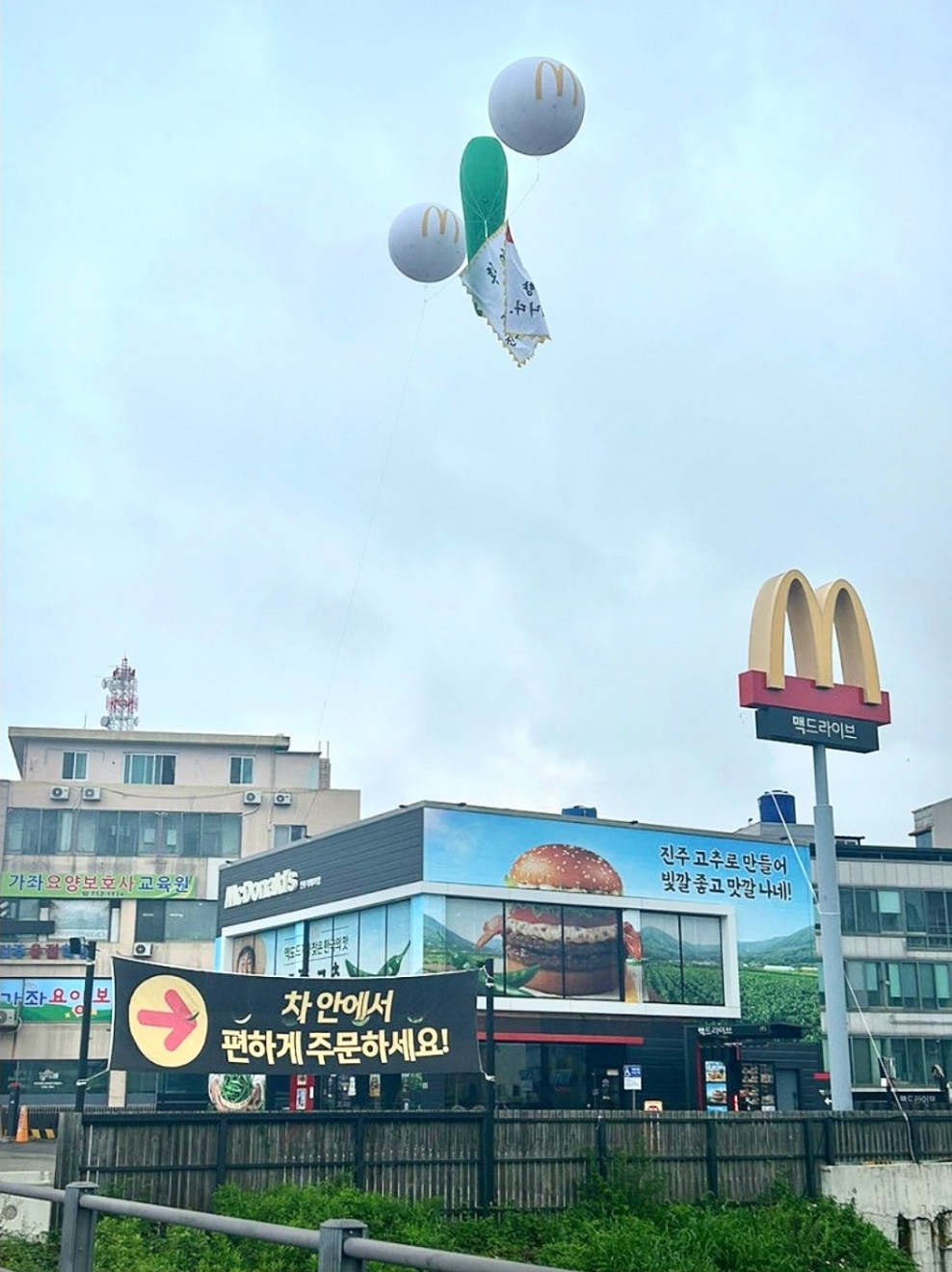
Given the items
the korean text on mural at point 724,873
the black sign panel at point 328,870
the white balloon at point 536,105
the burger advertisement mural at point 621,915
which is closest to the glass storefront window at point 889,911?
the burger advertisement mural at point 621,915

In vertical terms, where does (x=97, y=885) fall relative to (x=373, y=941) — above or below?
above

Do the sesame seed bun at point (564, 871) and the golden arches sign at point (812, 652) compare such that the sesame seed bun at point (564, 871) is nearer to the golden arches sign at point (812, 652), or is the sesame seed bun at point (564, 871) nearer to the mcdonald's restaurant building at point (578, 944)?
the mcdonald's restaurant building at point (578, 944)

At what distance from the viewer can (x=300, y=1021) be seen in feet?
75.0

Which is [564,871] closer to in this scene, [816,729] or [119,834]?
[816,729]

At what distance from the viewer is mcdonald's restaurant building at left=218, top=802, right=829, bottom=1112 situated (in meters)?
38.4

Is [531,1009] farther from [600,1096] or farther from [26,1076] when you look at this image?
[26,1076]

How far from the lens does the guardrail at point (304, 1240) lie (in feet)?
15.8

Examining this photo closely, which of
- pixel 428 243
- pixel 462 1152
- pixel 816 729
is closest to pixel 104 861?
pixel 816 729

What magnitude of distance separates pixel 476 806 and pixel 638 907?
19.8 feet

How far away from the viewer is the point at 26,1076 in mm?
63688

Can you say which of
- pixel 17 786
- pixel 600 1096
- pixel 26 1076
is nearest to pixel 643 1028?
pixel 600 1096

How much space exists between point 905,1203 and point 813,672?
11442 millimetres

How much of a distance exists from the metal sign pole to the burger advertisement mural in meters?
6.38

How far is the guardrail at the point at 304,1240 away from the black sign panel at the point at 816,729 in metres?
24.4
